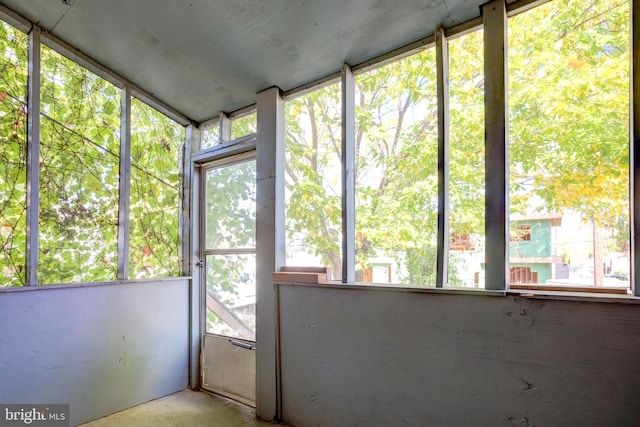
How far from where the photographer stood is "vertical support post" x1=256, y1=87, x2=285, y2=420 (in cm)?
263

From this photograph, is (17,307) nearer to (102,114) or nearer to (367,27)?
(102,114)

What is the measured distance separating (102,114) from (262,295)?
6.31 ft

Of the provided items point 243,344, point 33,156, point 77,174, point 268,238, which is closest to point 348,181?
point 268,238

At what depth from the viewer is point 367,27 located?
6.63 ft

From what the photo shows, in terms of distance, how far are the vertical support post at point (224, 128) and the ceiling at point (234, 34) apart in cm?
25

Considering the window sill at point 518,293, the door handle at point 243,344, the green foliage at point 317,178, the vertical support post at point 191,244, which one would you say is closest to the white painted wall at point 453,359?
the window sill at point 518,293


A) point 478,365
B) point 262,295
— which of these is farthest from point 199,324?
point 478,365

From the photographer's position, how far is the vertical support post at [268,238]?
263 centimetres

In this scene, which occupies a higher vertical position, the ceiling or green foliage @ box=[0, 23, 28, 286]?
the ceiling

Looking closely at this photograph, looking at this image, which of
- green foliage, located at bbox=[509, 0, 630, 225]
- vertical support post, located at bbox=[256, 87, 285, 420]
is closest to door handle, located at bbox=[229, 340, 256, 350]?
vertical support post, located at bbox=[256, 87, 285, 420]

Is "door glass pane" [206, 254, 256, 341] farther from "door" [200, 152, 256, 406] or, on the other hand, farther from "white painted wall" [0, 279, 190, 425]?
"white painted wall" [0, 279, 190, 425]

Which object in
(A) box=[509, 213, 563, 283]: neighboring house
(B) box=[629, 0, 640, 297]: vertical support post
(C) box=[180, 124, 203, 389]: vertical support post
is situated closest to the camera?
(B) box=[629, 0, 640, 297]: vertical support post

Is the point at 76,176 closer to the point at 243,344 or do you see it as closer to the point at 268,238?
the point at 268,238

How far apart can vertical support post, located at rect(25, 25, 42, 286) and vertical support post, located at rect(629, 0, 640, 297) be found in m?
3.36
